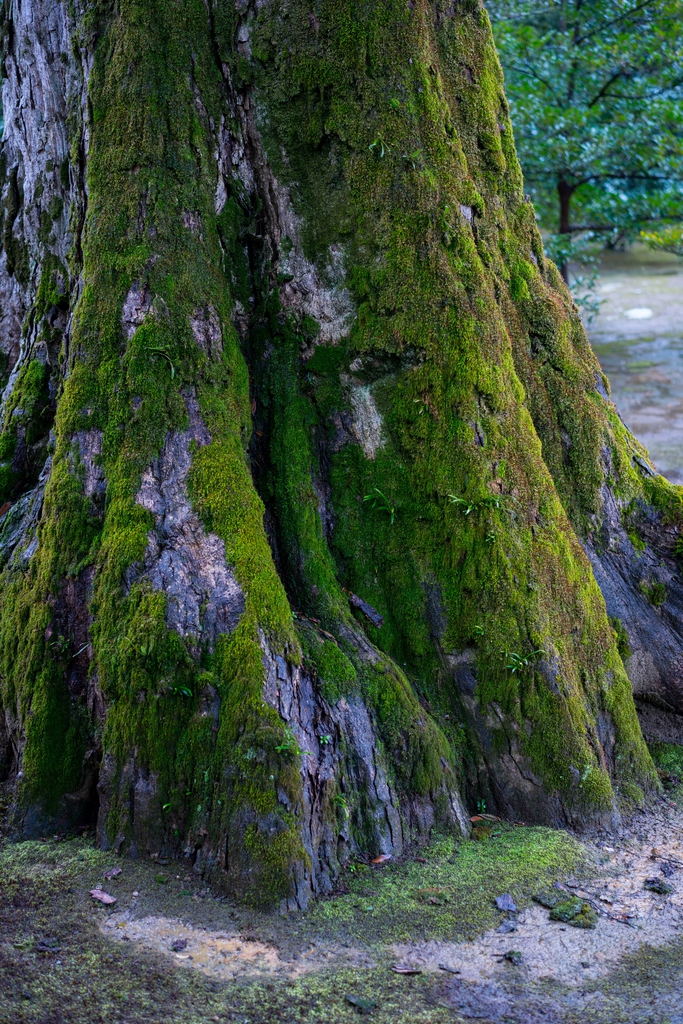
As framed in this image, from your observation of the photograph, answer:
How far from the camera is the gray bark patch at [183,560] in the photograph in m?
3.40

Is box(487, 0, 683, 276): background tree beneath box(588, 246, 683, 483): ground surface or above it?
above

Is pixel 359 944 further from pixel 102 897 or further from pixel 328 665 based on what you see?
pixel 328 665

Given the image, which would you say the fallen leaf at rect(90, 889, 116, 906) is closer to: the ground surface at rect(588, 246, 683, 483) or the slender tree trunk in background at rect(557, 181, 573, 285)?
the ground surface at rect(588, 246, 683, 483)

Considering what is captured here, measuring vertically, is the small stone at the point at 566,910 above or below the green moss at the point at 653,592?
below

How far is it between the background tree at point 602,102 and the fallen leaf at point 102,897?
9.61 metres

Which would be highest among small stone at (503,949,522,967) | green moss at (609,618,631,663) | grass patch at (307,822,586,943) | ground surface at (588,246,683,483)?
ground surface at (588,246,683,483)

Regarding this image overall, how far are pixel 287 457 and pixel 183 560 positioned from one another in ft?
2.83

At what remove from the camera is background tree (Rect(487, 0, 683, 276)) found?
10211 mm

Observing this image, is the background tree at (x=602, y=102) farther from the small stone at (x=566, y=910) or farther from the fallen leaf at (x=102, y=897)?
the fallen leaf at (x=102, y=897)

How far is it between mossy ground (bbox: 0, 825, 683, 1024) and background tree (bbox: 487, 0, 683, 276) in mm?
9184

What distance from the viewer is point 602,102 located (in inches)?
433

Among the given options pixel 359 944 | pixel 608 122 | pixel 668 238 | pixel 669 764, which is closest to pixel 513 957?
pixel 359 944

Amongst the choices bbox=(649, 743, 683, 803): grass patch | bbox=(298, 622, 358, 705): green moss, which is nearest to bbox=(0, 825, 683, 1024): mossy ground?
bbox=(298, 622, 358, 705): green moss

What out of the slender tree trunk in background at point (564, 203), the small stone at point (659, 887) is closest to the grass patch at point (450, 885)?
the small stone at point (659, 887)
